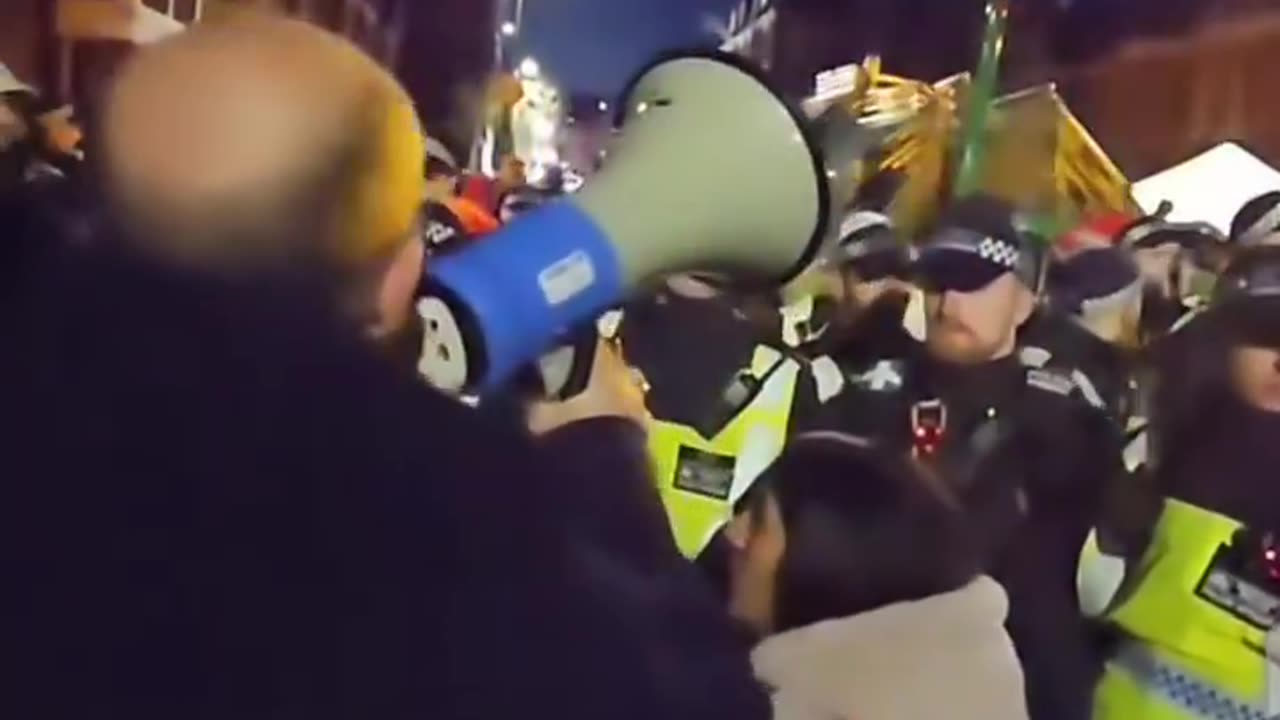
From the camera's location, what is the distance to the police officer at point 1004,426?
1902 millimetres

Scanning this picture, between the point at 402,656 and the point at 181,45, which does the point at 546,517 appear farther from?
the point at 181,45

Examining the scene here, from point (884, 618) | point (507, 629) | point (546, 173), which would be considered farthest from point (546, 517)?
point (546, 173)

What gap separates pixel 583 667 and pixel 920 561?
597mm

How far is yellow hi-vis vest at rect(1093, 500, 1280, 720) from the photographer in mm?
1805

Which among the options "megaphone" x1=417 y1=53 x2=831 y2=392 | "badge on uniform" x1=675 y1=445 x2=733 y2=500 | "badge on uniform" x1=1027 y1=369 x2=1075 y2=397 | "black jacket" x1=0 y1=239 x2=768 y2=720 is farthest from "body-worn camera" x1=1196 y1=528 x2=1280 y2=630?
"black jacket" x1=0 y1=239 x2=768 y2=720

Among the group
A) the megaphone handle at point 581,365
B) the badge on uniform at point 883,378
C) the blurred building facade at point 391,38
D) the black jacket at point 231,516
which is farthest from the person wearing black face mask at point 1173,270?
the black jacket at point 231,516

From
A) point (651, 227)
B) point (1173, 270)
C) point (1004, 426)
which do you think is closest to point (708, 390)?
point (1004, 426)

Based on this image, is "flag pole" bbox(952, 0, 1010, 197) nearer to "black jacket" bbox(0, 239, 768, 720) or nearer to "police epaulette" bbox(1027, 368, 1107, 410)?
"police epaulette" bbox(1027, 368, 1107, 410)

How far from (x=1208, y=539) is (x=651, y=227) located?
2.64 ft

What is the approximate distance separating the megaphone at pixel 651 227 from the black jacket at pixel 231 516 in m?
0.30

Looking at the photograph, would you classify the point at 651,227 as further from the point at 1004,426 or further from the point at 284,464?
the point at 1004,426

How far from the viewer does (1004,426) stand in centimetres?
198

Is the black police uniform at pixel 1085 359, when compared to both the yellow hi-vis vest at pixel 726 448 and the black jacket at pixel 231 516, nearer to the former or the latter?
the yellow hi-vis vest at pixel 726 448

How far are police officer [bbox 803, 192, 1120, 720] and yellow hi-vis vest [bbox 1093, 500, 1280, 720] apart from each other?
4 cm
